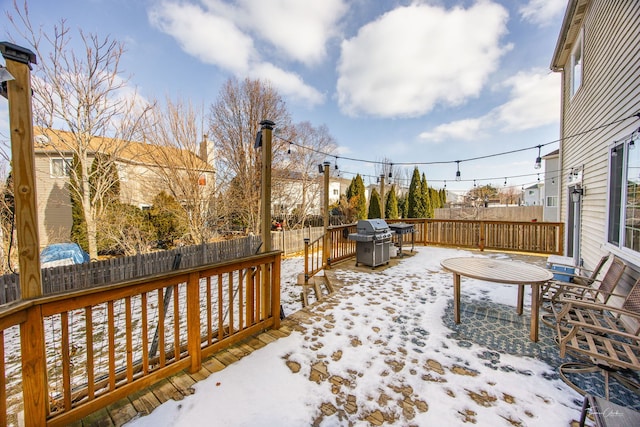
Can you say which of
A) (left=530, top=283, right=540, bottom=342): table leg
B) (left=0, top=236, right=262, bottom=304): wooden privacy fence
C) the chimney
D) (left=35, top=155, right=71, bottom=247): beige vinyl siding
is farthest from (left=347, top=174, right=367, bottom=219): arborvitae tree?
(left=35, top=155, right=71, bottom=247): beige vinyl siding

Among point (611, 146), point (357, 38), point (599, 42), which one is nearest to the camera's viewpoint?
point (611, 146)

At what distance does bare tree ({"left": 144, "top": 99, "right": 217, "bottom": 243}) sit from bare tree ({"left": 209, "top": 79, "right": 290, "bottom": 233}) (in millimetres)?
1627

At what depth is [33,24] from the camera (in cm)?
570

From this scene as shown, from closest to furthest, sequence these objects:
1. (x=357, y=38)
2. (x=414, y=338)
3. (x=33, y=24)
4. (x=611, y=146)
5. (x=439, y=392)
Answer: (x=439, y=392) → (x=414, y=338) → (x=611, y=146) → (x=33, y=24) → (x=357, y=38)

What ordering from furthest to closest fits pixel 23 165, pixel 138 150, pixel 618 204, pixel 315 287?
1. pixel 138 150
2. pixel 315 287
3. pixel 618 204
4. pixel 23 165

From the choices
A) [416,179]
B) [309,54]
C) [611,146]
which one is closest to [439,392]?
[611,146]

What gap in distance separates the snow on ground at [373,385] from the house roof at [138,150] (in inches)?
228

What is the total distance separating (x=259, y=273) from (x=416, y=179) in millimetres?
14266

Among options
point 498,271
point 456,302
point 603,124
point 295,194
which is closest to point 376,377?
point 456,302

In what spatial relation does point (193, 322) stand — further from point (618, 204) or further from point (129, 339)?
point (618, 204)

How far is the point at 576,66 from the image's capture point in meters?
5.41

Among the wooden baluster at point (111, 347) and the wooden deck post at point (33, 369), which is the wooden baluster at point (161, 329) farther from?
the wooden deck post at point (33, 369)

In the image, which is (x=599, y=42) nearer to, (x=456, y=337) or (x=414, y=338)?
(x=456, y=337)

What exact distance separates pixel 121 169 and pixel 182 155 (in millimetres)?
2986
